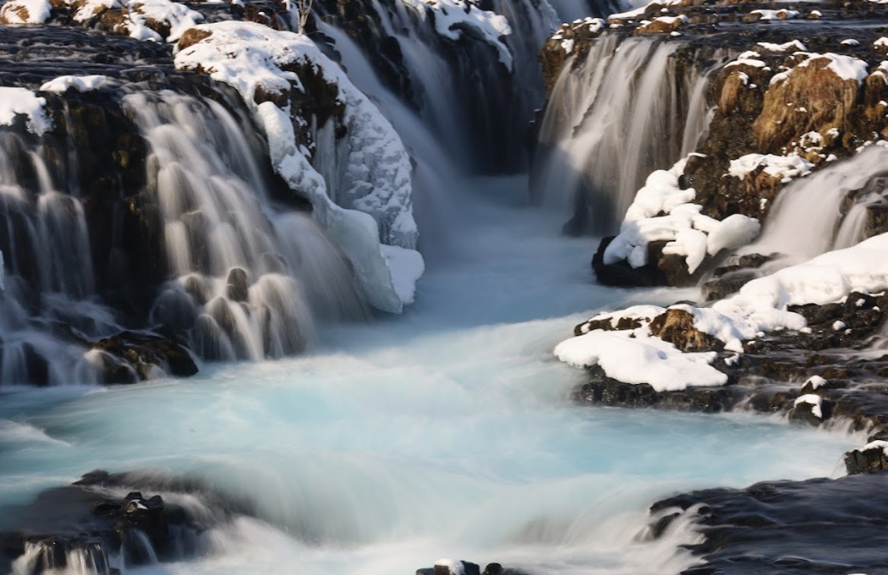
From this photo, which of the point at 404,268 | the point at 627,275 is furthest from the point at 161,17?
the point at 627,275

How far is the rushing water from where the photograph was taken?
9.26m

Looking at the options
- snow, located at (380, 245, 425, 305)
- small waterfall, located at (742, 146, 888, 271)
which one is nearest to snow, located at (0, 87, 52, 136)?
snow, located at (380, 245, 425, 305)

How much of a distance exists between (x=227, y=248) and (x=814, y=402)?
621 centimetres

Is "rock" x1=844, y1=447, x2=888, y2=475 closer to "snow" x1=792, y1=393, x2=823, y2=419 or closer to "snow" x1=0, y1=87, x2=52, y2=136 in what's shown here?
"snow" x1=792, y1=393, x2=823, y2=419

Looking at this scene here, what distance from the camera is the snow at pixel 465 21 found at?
23594 millimetres

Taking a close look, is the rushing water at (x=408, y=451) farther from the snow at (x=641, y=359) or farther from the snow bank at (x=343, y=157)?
the snow bank at (x=343, y=157)

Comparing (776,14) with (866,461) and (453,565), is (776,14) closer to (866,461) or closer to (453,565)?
(866,461)

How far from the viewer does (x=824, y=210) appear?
15.2 metres

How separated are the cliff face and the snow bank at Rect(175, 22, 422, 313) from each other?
8.72 feet

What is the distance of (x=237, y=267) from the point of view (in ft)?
46.5

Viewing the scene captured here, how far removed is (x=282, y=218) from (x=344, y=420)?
3.95 m

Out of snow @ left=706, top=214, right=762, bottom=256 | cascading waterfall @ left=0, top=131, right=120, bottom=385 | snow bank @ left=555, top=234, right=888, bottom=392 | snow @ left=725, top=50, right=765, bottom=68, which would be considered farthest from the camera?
snow @ left=725, top=50, right=765, bottom=68

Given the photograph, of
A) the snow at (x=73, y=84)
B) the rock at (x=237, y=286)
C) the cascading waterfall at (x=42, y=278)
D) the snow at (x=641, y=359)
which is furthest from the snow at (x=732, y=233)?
the snow at (x=73, y=84)

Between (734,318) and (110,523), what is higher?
(110,523)
